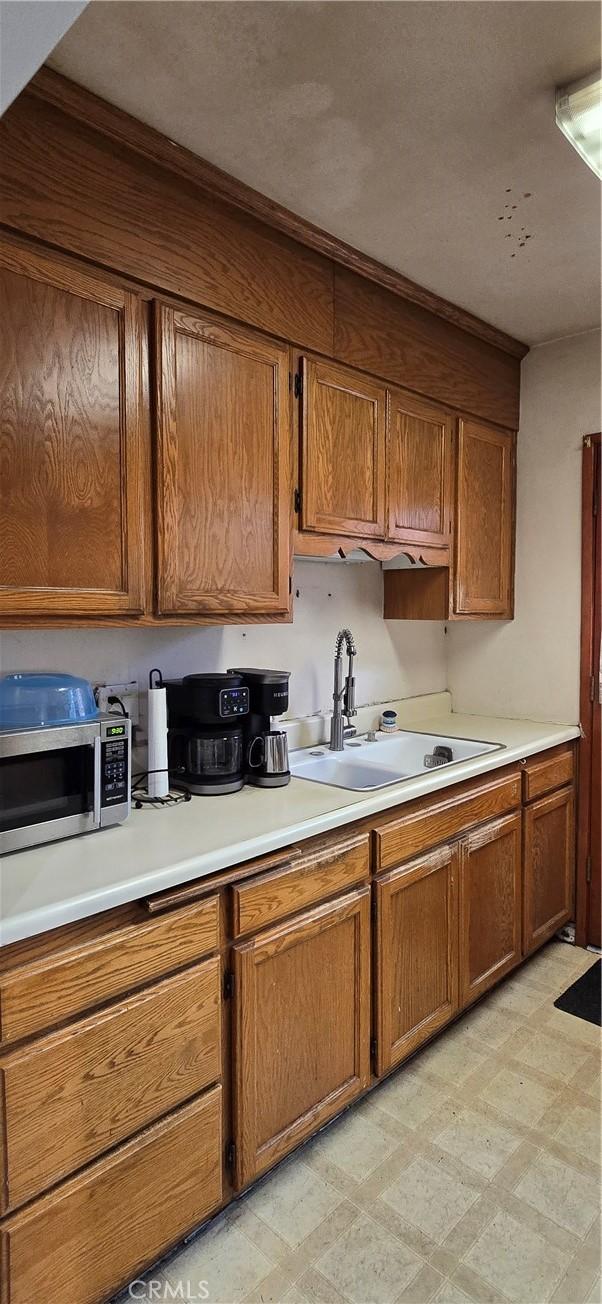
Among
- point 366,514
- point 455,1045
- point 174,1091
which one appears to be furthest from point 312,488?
point 455,1045

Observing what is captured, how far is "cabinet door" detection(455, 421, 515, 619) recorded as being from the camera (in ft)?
8.71

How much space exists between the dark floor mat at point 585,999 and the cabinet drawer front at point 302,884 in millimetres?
1128

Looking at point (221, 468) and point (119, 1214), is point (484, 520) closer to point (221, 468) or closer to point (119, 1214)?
point (221, 468)

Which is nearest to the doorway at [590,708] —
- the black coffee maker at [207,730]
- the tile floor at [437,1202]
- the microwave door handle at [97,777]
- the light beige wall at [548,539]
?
the light beige wall at [548,539]

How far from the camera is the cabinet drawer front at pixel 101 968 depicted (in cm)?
112

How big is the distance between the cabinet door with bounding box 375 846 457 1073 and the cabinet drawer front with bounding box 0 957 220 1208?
0.60m

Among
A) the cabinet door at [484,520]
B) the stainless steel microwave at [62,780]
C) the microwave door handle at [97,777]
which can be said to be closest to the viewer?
the stainless steel microwave at [62,780]

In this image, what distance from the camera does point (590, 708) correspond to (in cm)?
276

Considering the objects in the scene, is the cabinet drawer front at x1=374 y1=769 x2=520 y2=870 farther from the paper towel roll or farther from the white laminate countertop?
the paper towel roll

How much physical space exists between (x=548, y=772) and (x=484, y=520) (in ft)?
3.40

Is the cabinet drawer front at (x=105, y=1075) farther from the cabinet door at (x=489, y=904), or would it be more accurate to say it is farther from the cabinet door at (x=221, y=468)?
the cabinet door at (x=489, y=904)

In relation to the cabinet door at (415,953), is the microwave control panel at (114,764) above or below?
above

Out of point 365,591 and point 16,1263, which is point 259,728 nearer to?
point 365,591

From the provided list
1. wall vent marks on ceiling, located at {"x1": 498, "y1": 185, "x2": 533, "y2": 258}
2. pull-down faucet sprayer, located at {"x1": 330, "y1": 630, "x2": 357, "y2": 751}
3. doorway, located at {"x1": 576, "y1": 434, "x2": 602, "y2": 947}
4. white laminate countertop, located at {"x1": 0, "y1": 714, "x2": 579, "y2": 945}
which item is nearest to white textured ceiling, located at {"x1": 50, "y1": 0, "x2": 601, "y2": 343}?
wall vent marks on ceiling, located at {"x1": 498, "y1": 185, "x2": 533, "y2": 258}
